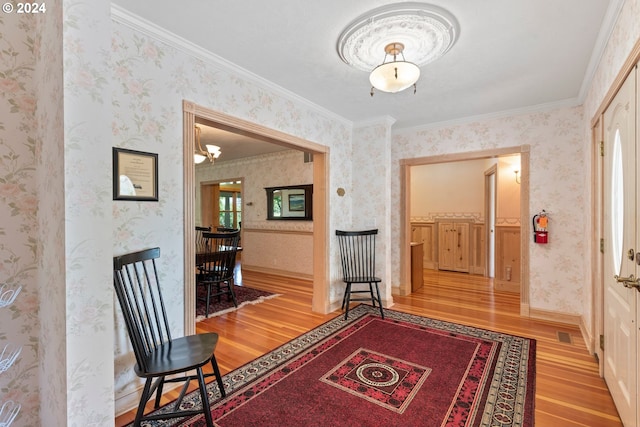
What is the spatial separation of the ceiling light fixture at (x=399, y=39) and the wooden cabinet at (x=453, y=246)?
4.57m

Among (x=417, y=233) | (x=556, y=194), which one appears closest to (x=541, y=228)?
(x=556, y=194)

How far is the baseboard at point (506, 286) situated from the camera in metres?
4.60

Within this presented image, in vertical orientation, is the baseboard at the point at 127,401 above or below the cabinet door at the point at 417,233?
below

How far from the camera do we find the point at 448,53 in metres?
2.31

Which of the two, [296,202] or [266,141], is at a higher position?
[266,141]

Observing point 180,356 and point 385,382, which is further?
point 385,382

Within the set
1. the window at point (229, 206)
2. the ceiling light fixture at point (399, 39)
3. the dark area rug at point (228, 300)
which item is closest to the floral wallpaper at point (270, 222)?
the dark area rug at point (228, 300)

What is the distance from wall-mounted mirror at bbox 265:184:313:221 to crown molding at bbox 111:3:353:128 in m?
2.62

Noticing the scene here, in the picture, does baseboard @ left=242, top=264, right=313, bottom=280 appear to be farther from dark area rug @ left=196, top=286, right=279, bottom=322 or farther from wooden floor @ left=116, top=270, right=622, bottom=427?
dark area rug @ left=196, top=286, right=279, bottom=322

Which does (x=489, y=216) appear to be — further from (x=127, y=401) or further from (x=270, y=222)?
(x=127, y=401)

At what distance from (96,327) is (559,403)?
2712 millimetres

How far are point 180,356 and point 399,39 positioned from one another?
2491 millimetres

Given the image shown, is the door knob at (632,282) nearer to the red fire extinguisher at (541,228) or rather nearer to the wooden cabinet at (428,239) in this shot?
the red fire extinguisher at (541,228)

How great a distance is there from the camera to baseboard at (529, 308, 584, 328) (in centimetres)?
331
